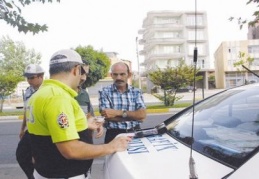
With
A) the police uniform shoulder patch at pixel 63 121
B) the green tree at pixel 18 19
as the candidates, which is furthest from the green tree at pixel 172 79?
the police uniform shoulder patch at pixel 63 121

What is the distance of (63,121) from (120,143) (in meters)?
Answer: 0.41

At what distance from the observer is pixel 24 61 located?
48.7 meters

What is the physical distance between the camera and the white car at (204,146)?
55.4 inches

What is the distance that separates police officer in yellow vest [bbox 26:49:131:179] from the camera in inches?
71.4

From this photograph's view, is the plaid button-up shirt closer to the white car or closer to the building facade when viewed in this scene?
the white car

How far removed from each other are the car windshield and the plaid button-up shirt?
26.0 inches

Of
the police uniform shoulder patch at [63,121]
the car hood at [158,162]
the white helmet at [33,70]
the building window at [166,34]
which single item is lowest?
the car hood at [158,162]

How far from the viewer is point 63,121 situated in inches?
70.7

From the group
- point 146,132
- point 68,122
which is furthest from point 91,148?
point 146,132

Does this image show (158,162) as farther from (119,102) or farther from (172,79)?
(172,79)

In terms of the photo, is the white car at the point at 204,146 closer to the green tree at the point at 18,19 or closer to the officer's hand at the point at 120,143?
the officer's hand at the point at 120,143

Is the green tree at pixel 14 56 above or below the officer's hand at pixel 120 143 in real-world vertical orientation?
above

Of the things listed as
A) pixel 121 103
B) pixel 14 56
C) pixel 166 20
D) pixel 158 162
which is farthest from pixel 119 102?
pixel 166 20

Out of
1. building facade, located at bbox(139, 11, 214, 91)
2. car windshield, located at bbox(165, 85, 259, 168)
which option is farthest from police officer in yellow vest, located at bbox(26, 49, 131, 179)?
building facade, located at bbox(139, 11, 214, 91)
